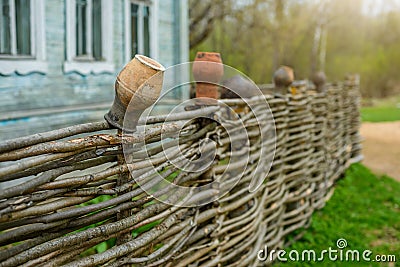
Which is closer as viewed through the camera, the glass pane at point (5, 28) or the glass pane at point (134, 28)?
the glass pane at point (5, 28)

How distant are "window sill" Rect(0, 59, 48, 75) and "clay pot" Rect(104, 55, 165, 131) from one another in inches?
149

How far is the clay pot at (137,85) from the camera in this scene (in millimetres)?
1878

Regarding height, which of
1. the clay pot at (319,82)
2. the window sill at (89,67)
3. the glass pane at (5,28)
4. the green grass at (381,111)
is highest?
the glass pane at (5,28)

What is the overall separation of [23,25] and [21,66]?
0.50 metres

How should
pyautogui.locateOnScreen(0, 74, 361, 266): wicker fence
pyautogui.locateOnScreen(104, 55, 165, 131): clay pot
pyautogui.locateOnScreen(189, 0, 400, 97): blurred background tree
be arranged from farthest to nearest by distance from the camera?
pyautogui.locateOnScreen(189, 0, 400, 97): blurred background tree → pyautogui.locateOnScreen(104, 55, 165, 131): clay pot → pyautogui.locateOnScreen(0, 74, 361, 266): wicker fence

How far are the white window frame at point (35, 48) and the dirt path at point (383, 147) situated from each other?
18.9ft

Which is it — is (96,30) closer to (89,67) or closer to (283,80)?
(89,67)

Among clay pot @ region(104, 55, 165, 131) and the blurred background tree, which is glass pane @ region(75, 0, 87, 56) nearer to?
clay pot @ region(104, 55, 165, 131)

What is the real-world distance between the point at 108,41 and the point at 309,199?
348 cm

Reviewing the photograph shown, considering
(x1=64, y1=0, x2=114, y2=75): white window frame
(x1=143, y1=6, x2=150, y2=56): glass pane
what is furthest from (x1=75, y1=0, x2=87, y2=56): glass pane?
→ (x1=143, y1=6, x2=150, y2=56): glass pane

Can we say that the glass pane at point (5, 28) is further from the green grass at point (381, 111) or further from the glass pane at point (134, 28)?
the green grass at point (381, 111)

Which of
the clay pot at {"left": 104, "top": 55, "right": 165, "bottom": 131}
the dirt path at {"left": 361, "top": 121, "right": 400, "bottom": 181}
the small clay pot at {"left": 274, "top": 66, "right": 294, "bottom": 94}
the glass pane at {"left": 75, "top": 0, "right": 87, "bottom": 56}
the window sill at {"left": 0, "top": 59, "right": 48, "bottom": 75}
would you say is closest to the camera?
the clay pot at {"left": 104, "top": 55, "right": 165, "bottom": 131}

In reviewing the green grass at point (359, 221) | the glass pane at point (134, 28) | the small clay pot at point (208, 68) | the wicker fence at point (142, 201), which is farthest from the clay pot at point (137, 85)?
the glass pane at point (134, 28)

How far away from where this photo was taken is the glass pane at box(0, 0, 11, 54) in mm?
5383
